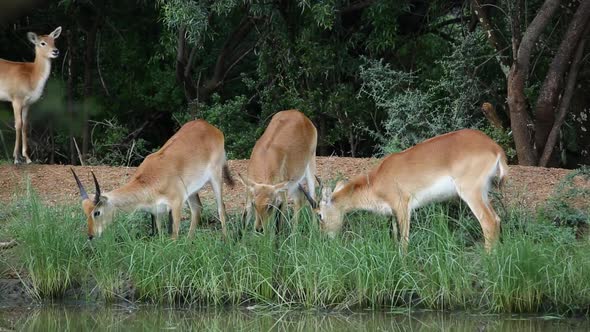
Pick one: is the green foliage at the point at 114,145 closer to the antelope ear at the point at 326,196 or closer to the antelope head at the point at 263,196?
the antelope head at the point at 263,196

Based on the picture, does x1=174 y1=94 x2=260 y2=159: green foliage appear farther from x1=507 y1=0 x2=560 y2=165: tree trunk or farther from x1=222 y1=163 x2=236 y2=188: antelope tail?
x1=507 y1=0 x2=560 y2=165: tree trunk

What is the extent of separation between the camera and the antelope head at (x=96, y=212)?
1066 cm

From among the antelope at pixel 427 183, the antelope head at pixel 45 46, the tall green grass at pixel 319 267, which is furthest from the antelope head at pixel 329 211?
the antelope head at pixel 45 46

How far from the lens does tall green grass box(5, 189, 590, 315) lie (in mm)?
9414

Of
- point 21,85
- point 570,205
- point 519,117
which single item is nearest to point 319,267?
point 570,205

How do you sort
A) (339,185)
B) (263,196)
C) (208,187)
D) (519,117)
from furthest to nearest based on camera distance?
(519,117) → (208,187) → (339,185) → (263,196)

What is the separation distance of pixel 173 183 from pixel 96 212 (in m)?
0.87

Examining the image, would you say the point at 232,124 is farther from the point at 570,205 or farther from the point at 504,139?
the point at 570,205

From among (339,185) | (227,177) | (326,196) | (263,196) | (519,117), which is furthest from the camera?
(519,117)

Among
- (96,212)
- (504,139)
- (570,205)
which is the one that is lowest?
(504,139)

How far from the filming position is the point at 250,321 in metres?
9.66

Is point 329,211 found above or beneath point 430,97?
beneath

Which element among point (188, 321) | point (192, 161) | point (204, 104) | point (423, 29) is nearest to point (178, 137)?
point (192, 161)

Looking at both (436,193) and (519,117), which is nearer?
(436,193)
